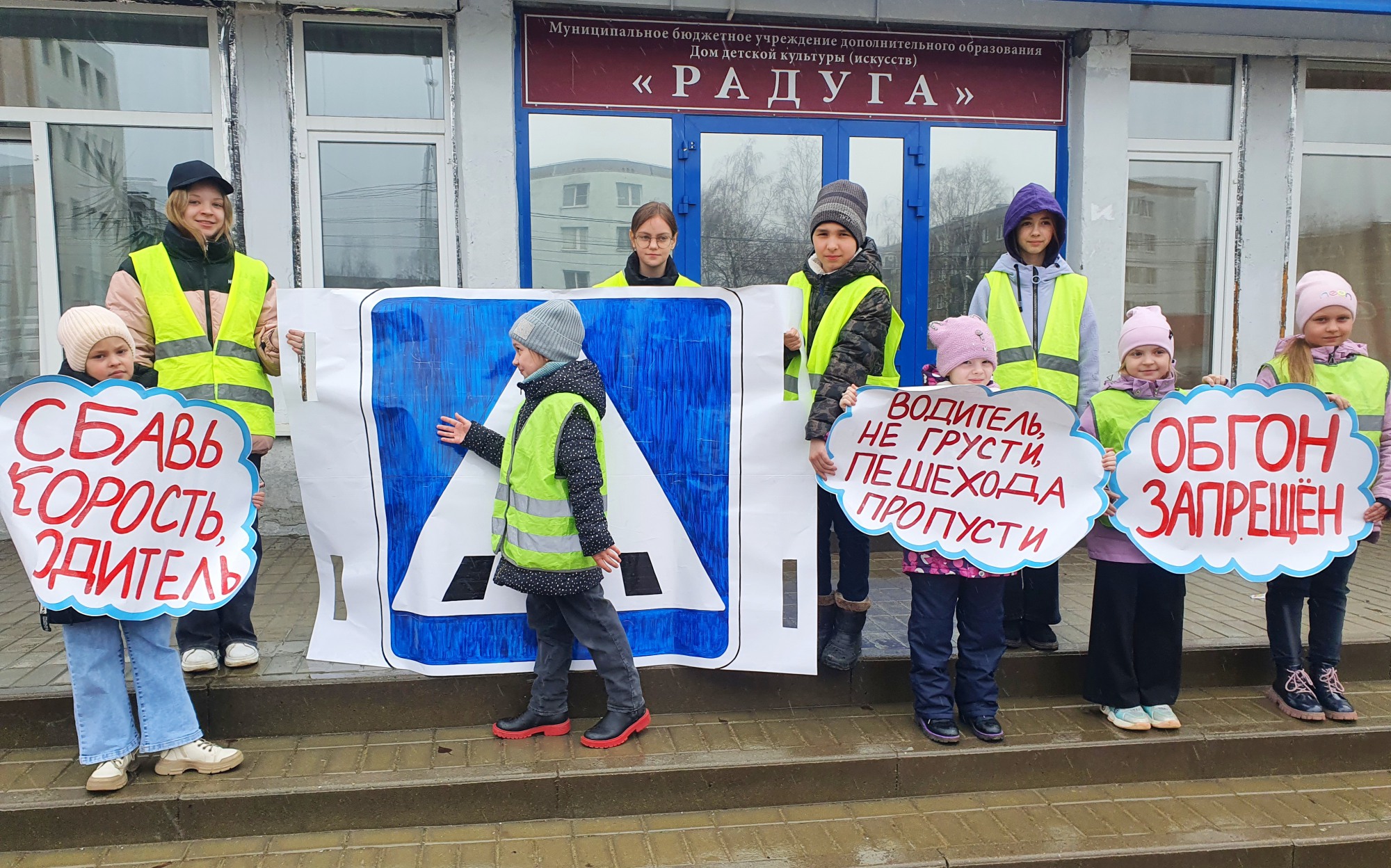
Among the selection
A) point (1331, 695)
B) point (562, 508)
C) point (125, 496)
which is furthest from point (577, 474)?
point (1331, 695)

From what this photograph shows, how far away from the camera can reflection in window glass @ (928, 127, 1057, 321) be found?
258 inches

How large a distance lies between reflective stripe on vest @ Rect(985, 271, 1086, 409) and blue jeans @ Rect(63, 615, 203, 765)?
3.25 metres

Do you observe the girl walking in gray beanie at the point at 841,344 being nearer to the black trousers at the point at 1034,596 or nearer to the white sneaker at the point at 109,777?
the black trousers at the point at 1034,596

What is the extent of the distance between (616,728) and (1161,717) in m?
2.09

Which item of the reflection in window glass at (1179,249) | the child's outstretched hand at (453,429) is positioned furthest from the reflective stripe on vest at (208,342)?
the reflection in window glass at (1179,249)

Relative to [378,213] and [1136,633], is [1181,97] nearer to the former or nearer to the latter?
[1136,633]

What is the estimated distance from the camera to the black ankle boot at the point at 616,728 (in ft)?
11.1

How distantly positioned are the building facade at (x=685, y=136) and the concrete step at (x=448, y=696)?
282 cm

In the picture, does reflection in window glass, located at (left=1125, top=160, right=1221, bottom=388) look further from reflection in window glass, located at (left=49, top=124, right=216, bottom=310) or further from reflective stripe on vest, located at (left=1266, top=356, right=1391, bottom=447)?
reflection in window glass, located at (left=49, top=124, right=216, bottom=310)

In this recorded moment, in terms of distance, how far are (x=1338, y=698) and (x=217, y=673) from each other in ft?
14.3

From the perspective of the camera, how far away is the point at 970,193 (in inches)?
260

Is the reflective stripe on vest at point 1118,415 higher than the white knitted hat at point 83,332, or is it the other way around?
the white knitted hat at point 83,332

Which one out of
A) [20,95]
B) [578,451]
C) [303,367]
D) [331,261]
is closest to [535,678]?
[578,451]

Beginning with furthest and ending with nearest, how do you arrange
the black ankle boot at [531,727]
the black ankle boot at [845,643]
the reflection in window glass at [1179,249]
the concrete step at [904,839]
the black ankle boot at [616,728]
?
the reflection in window glass at [1179,249] < the black ankle boot at [845,643] < the black ankle boot at [531,727] < the black ankle boot at [616,728] < the concrete step at [904,839]
